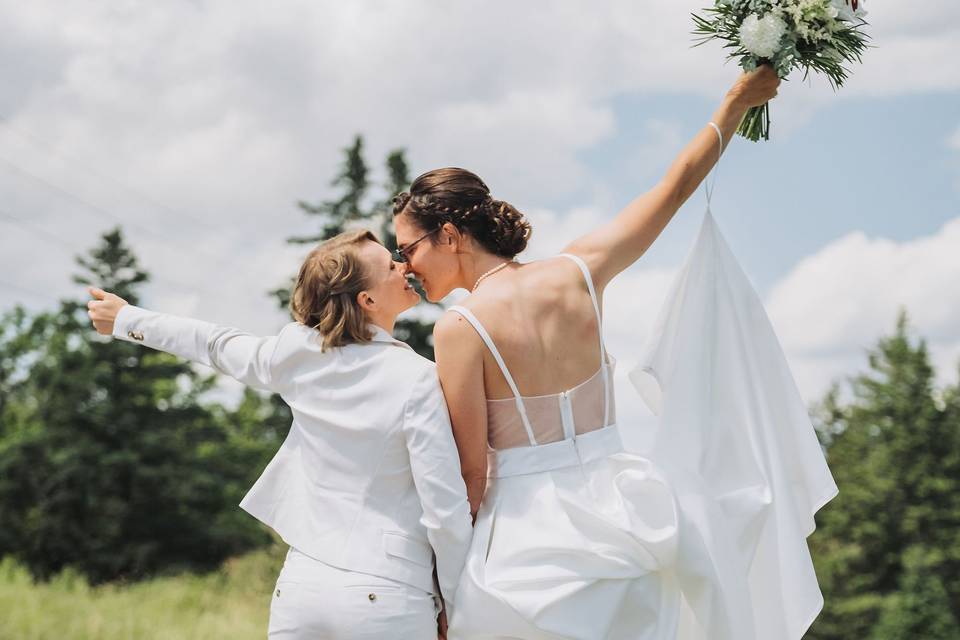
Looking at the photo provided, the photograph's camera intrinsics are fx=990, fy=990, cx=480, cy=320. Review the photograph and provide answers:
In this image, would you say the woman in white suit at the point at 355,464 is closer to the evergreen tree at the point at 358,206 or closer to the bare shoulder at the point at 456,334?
the bare shoulder at the point at 456,334

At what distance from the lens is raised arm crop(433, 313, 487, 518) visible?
2.95 metres

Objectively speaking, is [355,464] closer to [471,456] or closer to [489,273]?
[471,456]

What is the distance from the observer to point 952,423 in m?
32.2

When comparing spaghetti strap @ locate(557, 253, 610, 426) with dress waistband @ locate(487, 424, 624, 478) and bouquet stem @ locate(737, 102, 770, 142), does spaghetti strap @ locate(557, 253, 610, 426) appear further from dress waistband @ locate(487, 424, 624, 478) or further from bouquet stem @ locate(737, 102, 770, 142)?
bouquet stem @ locate(737, 102, 770, 142)

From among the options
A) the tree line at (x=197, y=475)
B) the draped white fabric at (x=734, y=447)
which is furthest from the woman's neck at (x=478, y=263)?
the tree line at (x=197, y=475)

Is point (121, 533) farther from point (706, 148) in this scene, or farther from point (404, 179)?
point (706, 148)

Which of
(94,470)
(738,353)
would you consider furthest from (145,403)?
(738,353)

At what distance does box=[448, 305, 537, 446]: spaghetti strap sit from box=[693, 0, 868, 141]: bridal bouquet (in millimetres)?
1381

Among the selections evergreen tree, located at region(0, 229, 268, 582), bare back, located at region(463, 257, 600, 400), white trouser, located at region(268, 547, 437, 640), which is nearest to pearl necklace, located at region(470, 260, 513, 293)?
bare back, located at region(463, 257, 600, 400)

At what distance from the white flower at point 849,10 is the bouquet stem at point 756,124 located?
Answer: 39 centimetres

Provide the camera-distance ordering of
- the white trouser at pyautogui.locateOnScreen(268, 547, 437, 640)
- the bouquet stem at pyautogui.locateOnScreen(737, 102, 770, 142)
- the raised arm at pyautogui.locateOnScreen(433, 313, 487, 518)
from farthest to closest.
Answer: the bouquet stem at pyautogui.locateOnScreen(737, 102, 770, 142), the raised arm at pyautogui.locateOnScreen(433, 313, 487, 518), the white trouser at pyautogui.locateOnScreen(268, 547, 437, 640)

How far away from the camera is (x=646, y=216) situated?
3221mm

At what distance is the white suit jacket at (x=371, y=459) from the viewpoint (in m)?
2.83

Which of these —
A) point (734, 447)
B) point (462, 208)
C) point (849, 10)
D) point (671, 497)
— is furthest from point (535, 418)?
point (849, 10)
